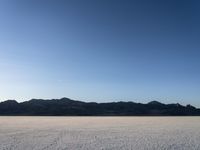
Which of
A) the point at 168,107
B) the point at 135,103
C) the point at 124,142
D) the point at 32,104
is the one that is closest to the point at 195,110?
the point at 168,107

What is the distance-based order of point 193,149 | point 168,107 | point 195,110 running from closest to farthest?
point 193,149, point 195,110, point 168,107

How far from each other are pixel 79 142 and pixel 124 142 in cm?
206

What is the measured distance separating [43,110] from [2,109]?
1352cm

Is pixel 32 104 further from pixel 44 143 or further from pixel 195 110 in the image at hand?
pixel 44 143

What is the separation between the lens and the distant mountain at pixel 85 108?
108m

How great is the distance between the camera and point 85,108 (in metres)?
117

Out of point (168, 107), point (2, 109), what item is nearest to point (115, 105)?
point (168, 107)

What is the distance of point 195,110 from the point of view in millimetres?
106562

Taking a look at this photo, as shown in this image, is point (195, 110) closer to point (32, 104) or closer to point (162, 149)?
point (32, 104)

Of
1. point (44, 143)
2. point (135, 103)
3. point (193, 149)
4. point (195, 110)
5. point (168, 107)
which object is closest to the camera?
point (193, 149)

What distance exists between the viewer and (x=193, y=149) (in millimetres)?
12609

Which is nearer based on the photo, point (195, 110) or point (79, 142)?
point (79, 142)

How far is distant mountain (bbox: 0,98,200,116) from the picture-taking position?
353 feet

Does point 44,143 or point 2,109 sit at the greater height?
point 2,109
